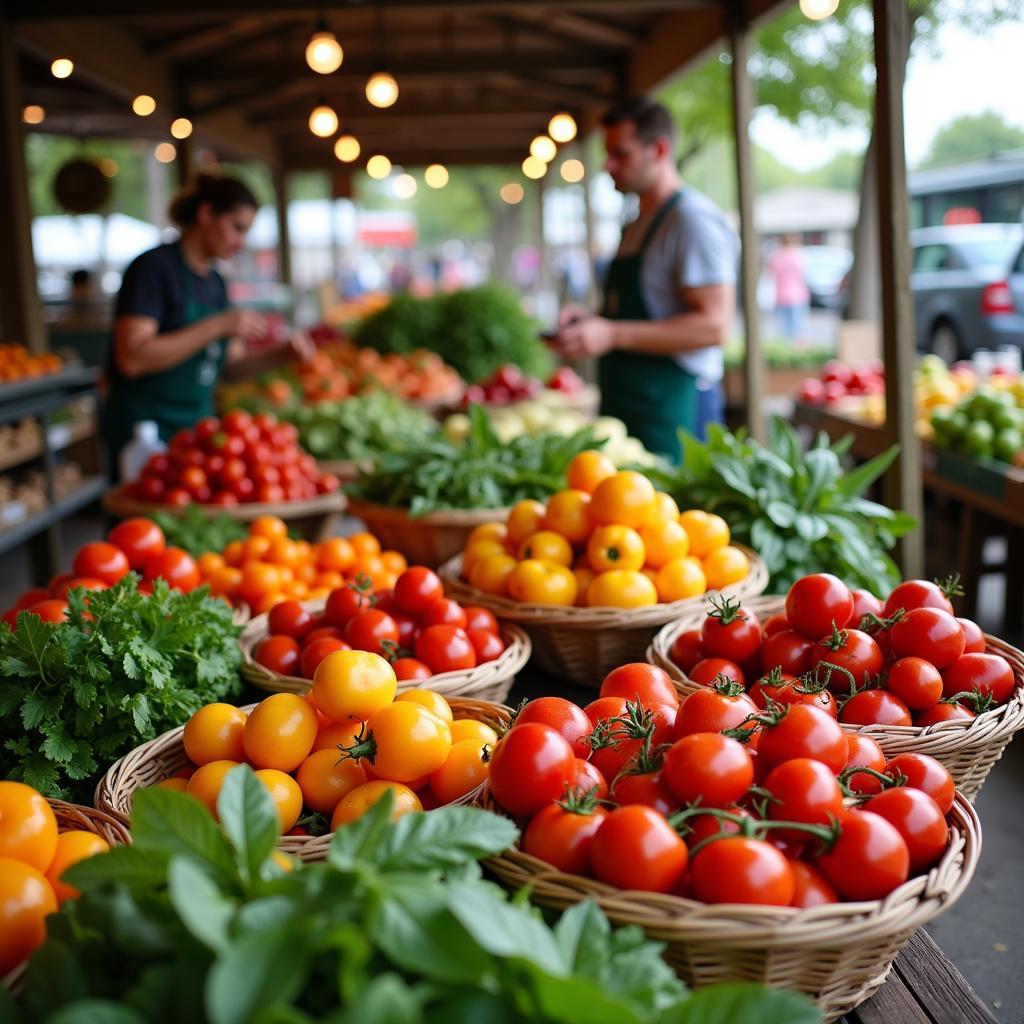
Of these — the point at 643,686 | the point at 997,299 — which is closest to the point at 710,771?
the point at 643,686

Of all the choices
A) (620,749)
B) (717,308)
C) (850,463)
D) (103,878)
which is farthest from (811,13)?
(103,878)

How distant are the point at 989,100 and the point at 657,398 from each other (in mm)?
5672

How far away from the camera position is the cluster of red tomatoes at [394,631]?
226 centimetres

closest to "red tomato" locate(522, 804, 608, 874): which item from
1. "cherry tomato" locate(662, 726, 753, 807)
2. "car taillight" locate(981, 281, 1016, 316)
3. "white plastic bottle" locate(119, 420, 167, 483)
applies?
"cherry tomato" locate(662, 726, 753, 807)

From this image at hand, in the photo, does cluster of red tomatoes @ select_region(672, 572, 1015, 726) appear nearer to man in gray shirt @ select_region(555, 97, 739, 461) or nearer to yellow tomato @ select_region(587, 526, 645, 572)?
yellow tomato @ select_region(587, 526, 645, 572)

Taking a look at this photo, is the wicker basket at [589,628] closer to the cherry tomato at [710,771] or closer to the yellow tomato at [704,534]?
the yellow tomato at [704,534]

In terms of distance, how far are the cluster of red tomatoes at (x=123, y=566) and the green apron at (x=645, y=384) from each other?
90.1 inches

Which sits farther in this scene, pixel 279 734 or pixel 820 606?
pixel 820 606

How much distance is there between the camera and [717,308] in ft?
13.8

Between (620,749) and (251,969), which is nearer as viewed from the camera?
(251,969)

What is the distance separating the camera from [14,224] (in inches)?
277

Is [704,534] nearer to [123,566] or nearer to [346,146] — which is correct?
[123,566]

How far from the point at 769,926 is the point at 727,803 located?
177 millimetres

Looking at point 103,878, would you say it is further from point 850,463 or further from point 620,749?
point 850,463
